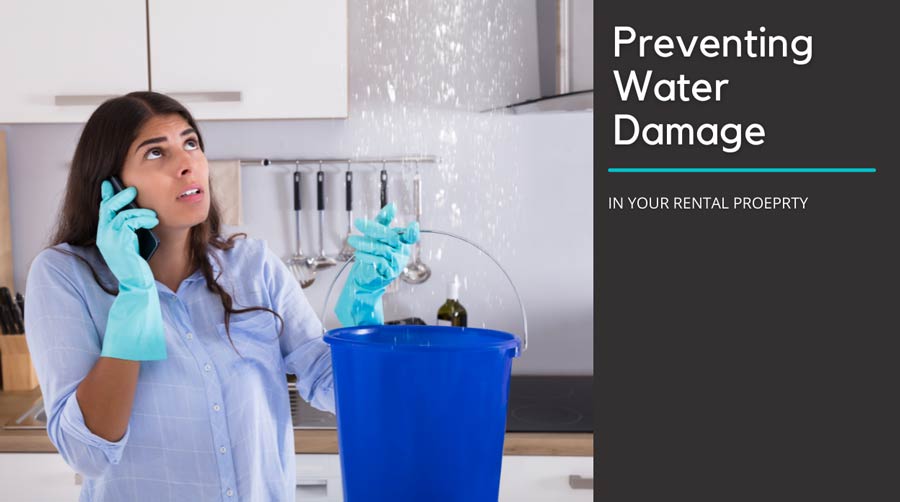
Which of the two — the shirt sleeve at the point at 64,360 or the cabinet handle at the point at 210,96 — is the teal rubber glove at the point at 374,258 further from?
the cabinet handle at the point at 210,96

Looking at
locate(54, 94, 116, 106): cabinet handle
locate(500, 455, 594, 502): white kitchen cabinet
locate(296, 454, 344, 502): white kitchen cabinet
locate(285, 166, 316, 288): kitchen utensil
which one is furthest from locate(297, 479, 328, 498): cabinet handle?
locate(54, 94, 116, 106): cabinet handle

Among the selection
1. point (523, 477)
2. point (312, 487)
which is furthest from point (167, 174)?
point (523, 477)

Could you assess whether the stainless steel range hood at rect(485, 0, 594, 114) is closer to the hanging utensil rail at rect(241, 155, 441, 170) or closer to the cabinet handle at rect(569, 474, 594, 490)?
the hanging utensil rail at rect(241, 155, 441, 170)

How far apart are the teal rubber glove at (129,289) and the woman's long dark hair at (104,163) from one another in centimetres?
7

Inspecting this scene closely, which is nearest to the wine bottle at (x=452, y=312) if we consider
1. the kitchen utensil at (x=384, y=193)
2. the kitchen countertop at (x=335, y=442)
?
the kitchen utensil at (x=384, y=193)

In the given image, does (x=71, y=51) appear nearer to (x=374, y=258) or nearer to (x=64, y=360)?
A: (x=64, y=360)

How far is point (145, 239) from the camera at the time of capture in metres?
1.13

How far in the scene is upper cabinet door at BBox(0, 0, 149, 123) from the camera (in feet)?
5.74

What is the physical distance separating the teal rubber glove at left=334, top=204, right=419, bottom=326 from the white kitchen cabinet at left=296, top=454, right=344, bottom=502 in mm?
643

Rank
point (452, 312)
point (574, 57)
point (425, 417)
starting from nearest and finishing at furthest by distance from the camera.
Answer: point (425, 417), point (574, 57), point (452, 312)

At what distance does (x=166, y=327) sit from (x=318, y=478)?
64 centimetres
